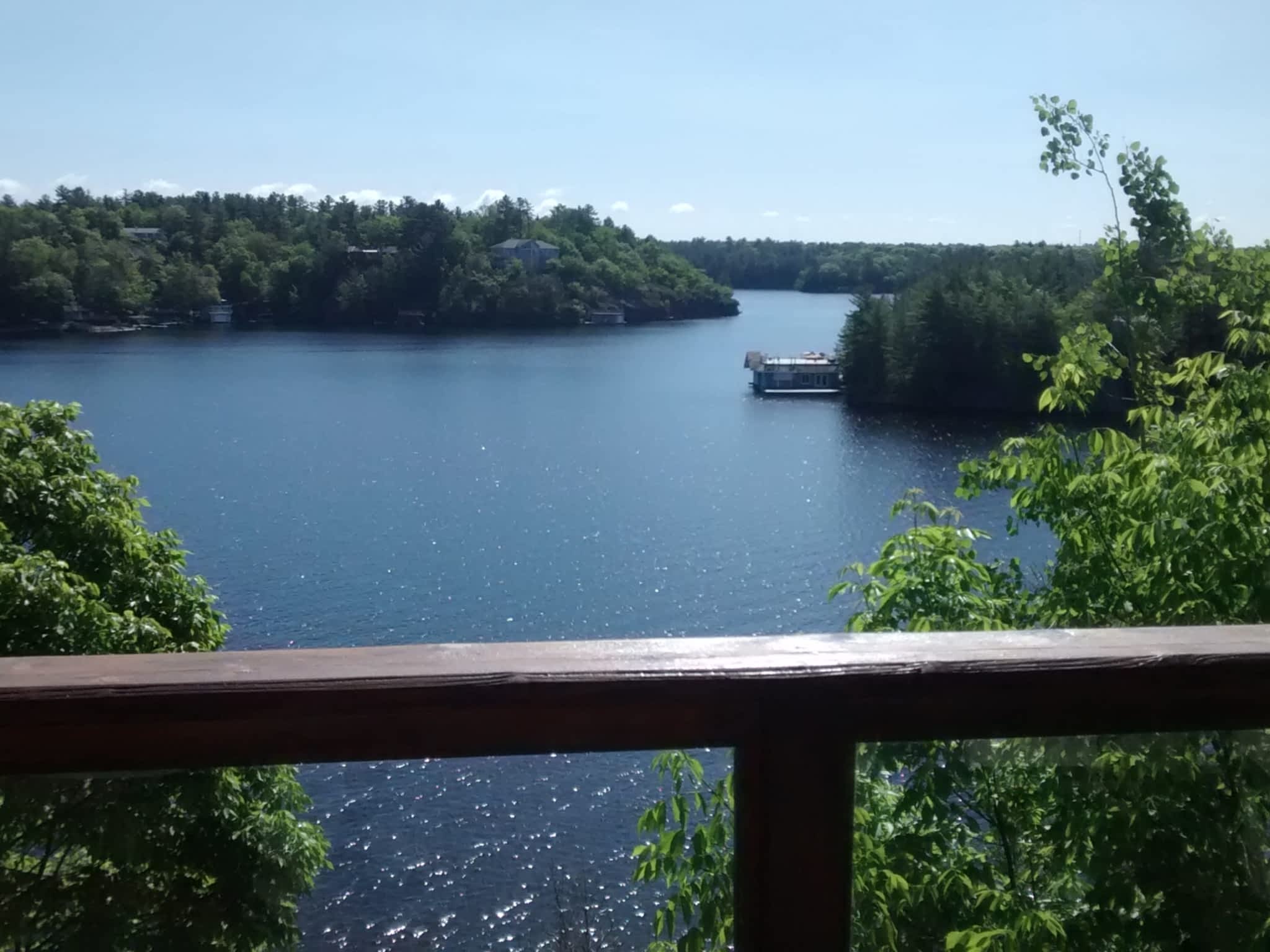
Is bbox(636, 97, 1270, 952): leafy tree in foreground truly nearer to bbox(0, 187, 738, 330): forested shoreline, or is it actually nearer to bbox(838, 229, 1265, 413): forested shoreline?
bbox(838, 229, 1265, 413): forested shoreline

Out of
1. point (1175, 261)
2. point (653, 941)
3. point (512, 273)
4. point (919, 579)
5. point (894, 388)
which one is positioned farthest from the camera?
point (512, 273)

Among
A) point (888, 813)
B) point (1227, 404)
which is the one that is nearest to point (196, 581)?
point (1227, 404)

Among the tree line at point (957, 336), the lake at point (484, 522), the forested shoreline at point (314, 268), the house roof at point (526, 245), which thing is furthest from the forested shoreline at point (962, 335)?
the house roof at point (526, 245)

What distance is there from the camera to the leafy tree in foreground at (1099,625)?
55.3 inches

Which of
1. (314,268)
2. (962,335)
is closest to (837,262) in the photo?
(314,268)

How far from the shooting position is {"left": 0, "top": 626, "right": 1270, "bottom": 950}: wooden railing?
1095 millimetres

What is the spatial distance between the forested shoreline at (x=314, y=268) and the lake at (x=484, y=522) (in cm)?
660

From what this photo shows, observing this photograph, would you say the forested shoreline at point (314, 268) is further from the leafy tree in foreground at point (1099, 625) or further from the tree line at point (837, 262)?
the leafy tree in foreground at point (1099, 625)

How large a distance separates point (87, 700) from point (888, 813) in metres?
1.21

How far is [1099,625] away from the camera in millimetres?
4430

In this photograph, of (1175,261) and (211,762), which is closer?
Result: (211,762)

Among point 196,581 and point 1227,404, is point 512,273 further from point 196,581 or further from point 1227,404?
point 1227,404

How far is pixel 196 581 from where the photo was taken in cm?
1011

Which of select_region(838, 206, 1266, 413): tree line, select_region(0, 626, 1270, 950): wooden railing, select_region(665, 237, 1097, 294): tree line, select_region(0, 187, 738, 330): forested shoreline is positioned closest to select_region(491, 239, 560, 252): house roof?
select_region(0, 187, 738, 330): forested shoreline
